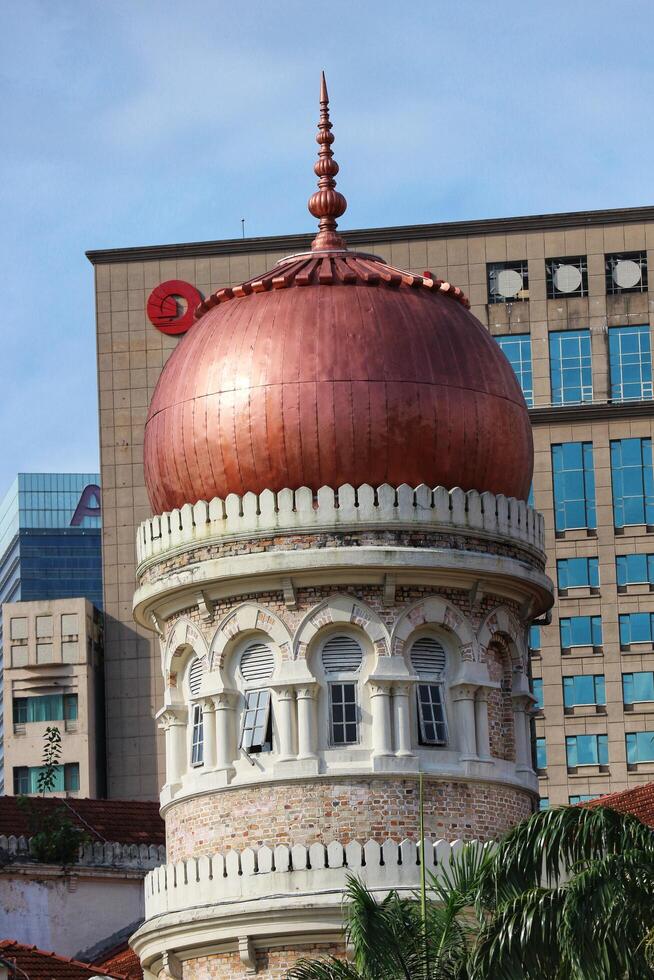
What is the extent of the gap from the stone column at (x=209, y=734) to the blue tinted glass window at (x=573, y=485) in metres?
65.3

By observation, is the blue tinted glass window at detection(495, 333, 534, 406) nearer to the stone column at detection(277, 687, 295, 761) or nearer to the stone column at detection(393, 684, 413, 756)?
the stone column at detection(393, 684, 413, 756)

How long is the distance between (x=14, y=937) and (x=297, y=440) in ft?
61.0

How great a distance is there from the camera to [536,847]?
33.8 m

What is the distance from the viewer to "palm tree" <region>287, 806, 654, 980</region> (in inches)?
1253

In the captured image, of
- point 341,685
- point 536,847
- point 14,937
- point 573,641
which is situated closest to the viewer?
point 536,847

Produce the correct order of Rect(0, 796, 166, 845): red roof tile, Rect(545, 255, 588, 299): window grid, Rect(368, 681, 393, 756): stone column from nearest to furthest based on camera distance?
1. Rect(368, 681, 393, 756): stone column
2. Rect(0, 796, 166, 845): red roof tile
3. Rect(545, 255, 588, 299): window grid

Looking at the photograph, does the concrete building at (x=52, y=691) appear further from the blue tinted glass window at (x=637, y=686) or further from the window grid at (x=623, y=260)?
the window grid at (x=623, y=260)

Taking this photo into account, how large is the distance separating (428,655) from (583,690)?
64300mm

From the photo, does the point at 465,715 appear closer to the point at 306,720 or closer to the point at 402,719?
the point at 402,719

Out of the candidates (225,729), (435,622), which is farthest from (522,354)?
(225,729)

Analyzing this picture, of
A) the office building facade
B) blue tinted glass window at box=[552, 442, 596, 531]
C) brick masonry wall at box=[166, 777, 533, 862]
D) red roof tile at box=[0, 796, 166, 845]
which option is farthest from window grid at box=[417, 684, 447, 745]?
blue tinted glass window at box=[552, 442, 596, 531]

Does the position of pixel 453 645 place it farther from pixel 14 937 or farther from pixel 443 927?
pixel 14 937

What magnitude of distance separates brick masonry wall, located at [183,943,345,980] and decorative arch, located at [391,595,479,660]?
15.3 ft

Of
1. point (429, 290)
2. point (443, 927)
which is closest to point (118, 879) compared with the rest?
point (429, 290)
